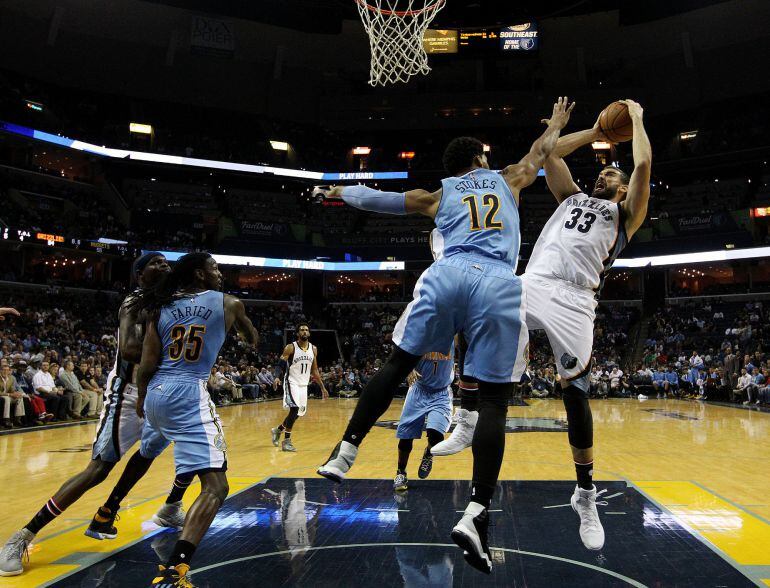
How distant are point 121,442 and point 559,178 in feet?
12.2

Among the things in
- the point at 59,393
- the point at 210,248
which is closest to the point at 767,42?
the point at 210,248

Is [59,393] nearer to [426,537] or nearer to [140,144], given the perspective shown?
[426,537]

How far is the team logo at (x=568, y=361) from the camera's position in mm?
4141

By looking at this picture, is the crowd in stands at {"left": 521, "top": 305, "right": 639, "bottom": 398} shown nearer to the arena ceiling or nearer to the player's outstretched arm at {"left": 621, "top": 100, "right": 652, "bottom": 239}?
the arena ceiling

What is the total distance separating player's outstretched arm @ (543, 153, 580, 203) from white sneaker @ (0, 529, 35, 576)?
4157 mm

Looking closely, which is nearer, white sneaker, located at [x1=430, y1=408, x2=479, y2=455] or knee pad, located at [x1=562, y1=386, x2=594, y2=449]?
knee pad, located at [x1=562, y1=386, x2=594, y2=449]

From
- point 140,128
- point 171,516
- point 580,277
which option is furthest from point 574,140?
point 140,128

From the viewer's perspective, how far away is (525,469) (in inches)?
317

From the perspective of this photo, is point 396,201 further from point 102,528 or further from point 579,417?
point 102,528

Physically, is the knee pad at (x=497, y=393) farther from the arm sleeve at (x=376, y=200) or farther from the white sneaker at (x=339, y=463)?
the arm sleeve at (x=376, y=200)

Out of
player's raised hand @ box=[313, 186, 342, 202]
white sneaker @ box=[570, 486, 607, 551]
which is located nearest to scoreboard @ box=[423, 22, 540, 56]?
player's raised hand @ box=[313, 186, 342, 202]

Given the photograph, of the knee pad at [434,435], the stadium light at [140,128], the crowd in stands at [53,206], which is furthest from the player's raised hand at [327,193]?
the stadium light at [140,128]

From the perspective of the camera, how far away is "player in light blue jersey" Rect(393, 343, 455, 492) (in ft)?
22.9

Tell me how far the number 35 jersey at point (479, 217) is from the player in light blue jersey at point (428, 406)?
10.9 ft
